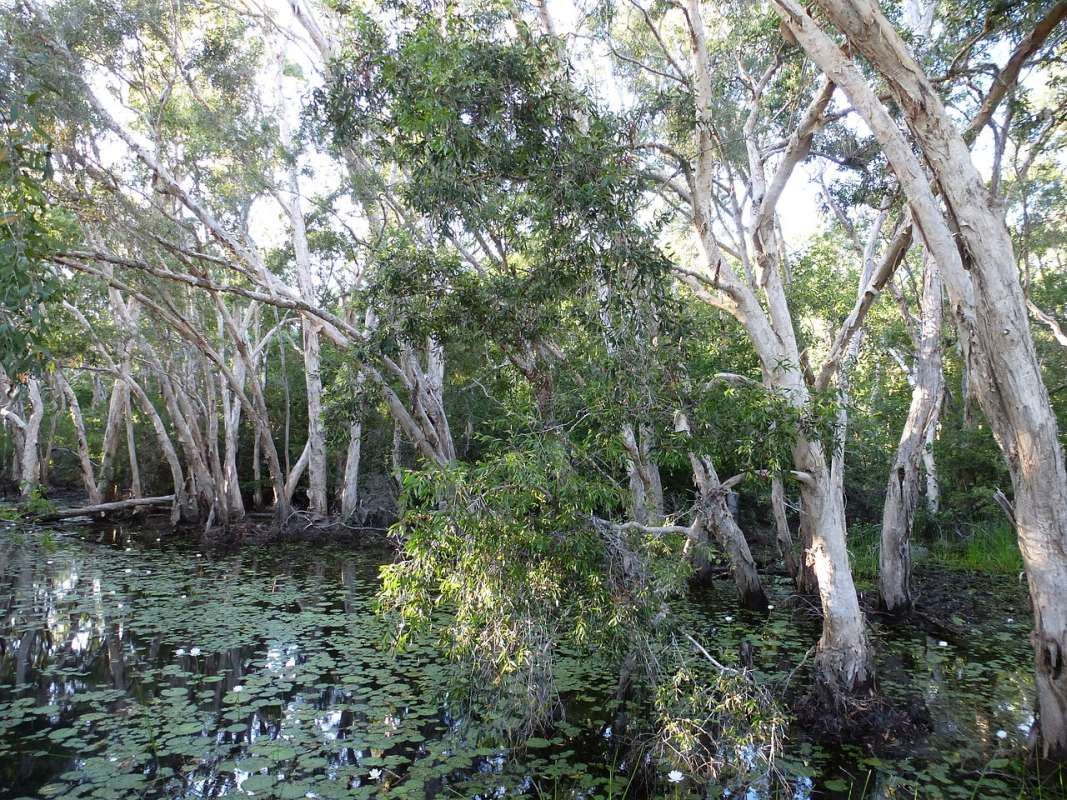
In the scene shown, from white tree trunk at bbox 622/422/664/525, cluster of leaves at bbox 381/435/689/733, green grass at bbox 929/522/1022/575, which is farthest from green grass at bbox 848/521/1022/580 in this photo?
cluster of leaves at bbox 381/435/689/733

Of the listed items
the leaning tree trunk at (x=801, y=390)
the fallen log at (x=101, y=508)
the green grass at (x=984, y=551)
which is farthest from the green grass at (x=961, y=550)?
the fallen log at (x=101, y=508)

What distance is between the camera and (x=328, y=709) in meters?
5.39

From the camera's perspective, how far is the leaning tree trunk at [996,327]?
4219 millimetres

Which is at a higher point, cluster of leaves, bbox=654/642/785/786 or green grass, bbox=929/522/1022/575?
green grass, bbox=929/522/1022/575

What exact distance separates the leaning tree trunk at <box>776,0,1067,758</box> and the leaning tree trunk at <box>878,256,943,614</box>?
14.1 ft

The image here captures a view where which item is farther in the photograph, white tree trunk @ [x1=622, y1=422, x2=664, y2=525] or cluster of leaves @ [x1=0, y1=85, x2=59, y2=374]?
white tree trunk @ [x1=622, y1=422, x2=664, y2=525]

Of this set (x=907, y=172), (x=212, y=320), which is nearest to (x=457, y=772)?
(x=907, y=172)

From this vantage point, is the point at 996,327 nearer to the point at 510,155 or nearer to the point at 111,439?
the point at 510,155

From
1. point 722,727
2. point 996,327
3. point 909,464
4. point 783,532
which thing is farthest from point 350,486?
point 996,327

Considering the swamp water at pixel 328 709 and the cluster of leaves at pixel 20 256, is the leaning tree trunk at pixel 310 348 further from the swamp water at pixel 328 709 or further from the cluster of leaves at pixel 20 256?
the cluster of leaves at pixel 20 256

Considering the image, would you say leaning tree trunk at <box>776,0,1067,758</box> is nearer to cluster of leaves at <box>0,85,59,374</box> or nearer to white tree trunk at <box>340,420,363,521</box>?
cluster of leaves at <box>0,85,59,374</box>

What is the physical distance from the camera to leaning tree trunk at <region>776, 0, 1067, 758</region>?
422 cm

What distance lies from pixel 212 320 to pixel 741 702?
666 inches

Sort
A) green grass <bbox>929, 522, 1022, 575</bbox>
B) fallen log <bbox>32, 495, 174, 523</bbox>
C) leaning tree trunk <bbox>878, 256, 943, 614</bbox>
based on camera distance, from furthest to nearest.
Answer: fallen log <bbox>32, 495, 174, 523</bbox>
green grass <bbox>929, 522, 1022, 575</bbox>
leaning tree trunk <bbox>878, 256, 943, 614</bbox>
